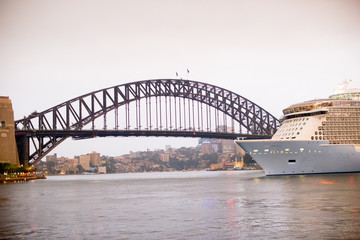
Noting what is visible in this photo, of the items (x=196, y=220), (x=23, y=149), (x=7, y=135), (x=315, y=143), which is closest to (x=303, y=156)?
(x=315, y=143)

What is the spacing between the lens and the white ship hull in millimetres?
57625

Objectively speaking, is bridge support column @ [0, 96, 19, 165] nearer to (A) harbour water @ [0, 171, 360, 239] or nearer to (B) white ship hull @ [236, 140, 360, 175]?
(B) white ship hull @ [236, 140, 360, 175]

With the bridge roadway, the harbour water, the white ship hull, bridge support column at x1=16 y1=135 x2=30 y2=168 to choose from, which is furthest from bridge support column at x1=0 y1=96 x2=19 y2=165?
the harbour water

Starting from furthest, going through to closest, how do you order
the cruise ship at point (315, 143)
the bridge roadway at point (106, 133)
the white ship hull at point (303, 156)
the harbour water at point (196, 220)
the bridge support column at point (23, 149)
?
1. the bridge roadway at point (106, 133)
2. the bridge support column at point (23, 149)
3. the cruise ship at point (315, 143)
4. the white ship hull at point (303, 156)
5. the harbour water at point (196, 220)

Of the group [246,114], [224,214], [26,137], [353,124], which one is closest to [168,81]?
[246,114]

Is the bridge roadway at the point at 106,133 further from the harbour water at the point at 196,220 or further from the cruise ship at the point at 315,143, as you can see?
the harbour water at the point at 196,220

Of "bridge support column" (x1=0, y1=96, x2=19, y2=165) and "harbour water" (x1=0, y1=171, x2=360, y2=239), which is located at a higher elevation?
→ "bridge support column" (x1=0, y1=96, x2=19, y2=165)

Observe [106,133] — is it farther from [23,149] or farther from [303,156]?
[303,156]

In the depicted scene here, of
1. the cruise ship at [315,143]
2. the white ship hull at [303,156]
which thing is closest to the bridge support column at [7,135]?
the cruise ship at [315,143]

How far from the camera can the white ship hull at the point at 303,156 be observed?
189 feet

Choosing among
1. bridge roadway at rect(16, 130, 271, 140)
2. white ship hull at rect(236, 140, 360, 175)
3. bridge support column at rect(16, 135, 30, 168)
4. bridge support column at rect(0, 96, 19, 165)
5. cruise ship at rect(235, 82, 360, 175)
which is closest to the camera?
white ship hull at rect(236, 140, 360, 175)

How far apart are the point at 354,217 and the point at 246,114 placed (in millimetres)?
98770

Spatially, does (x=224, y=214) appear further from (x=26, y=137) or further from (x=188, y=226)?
(x=26, y=137)

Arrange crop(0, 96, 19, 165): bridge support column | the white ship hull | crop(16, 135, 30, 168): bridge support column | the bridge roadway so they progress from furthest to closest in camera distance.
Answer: the bridge roadway, crop(16, 135, 30, 168): bridge support column, crop(0, 96, 19, 165): bridge support column, the white ship hull
